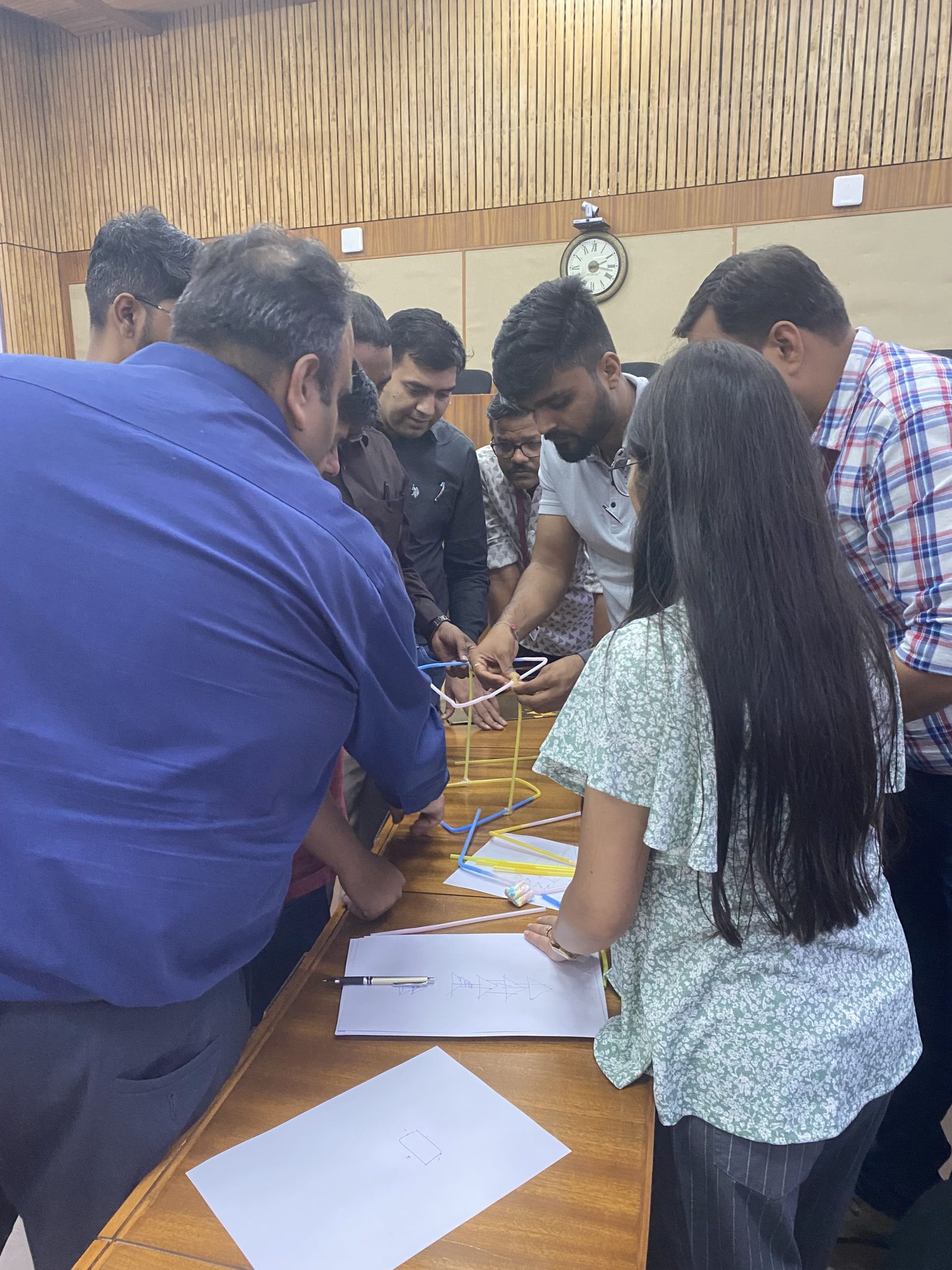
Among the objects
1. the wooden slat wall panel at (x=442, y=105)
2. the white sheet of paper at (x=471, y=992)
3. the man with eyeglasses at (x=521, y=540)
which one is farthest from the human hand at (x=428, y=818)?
the wooden slat wall panel at (x=442, y=105)

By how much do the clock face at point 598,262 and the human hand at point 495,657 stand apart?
4.48 m

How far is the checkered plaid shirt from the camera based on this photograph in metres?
1.33

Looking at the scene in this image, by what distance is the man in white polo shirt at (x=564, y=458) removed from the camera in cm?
199

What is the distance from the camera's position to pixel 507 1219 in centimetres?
79

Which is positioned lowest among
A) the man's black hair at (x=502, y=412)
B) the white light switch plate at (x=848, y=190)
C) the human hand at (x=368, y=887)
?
the human hand at (x=368, y=887)

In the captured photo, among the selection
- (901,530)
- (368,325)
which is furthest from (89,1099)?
(368,325)

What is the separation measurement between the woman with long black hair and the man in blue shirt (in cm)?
34

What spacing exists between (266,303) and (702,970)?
96 centimetres

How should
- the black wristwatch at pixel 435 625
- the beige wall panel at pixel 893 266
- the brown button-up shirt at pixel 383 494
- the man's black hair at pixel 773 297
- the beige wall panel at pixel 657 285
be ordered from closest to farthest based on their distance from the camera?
the man's black hair at pixel 773 297 → the brown button-up shirt at pixel 383 494 → the black wristwatch at pixel 435 625 → the beige wall panel at pixel 893 266 → the beige wall panel at pixel 657 285

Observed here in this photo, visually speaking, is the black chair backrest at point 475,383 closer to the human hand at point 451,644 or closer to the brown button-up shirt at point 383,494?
the brown button-up shirt at point 383,494

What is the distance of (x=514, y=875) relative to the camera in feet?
4.66

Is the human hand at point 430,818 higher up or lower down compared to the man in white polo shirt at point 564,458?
lower down

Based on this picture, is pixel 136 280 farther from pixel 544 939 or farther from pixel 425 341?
pixel 544 939

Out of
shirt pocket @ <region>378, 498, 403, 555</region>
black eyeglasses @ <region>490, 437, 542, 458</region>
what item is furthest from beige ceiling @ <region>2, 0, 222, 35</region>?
shirt pocket @ <region>378, 498, 403, 555</region>
